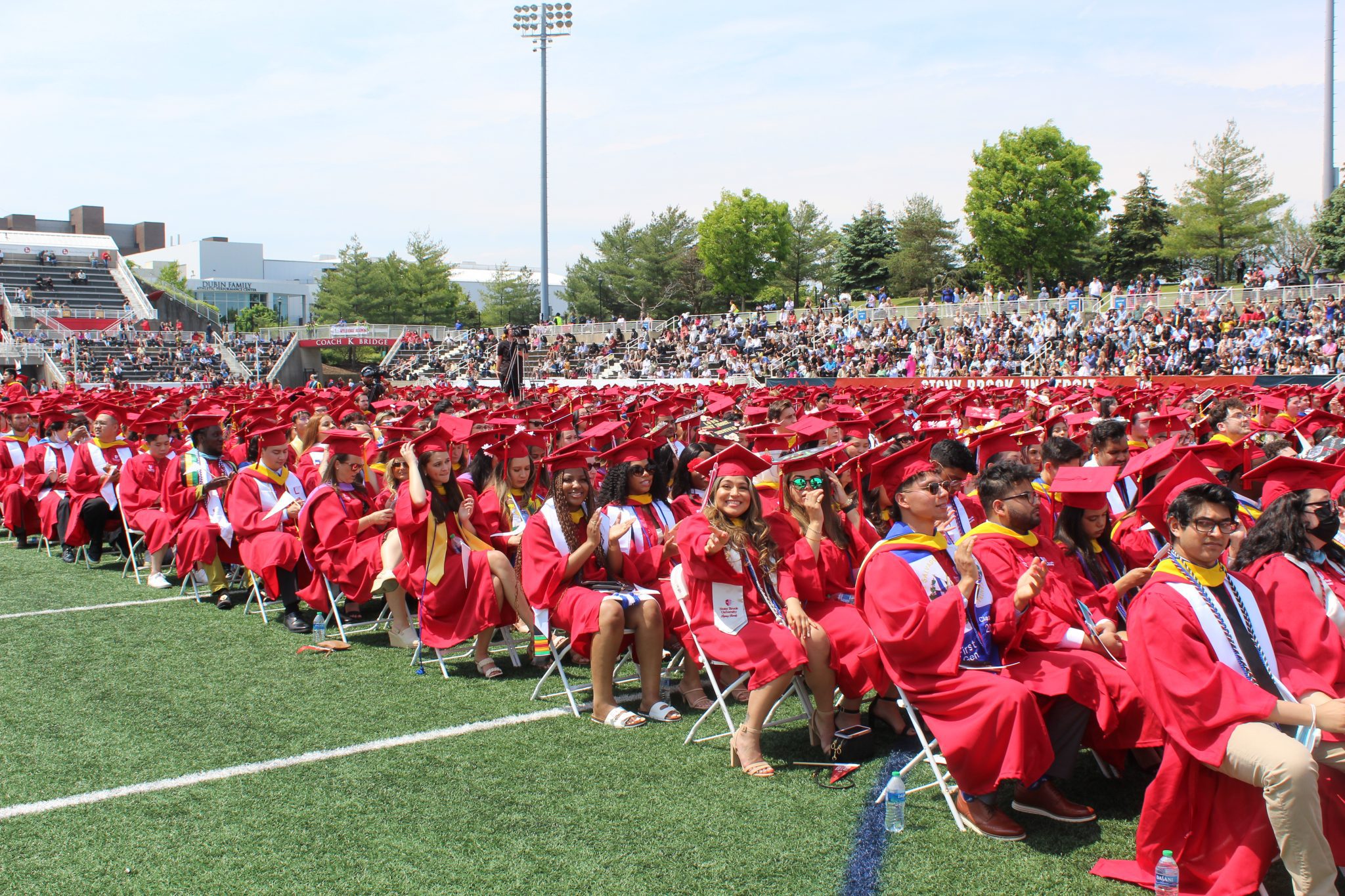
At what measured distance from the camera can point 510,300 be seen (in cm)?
7488

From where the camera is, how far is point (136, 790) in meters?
4.60

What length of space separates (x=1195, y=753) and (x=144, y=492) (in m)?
8.67

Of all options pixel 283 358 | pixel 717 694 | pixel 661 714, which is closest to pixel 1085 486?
pixel 717 694

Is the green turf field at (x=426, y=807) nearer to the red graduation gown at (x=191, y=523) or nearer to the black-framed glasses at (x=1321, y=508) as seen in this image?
the black-framed glasses at (x=1321, y=508)

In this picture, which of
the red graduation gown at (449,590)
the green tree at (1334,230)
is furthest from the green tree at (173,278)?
the red graduation gown at (449,590)

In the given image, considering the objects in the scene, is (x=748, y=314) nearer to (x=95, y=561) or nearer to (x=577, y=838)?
(x=95, y=561)

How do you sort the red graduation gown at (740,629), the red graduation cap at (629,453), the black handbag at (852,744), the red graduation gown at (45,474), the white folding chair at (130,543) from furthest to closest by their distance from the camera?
the red graduation gown at (45,474), the white folding chair at (130,543), the red graduation cap at (629,453), the black handbag at (852,744), the red graduation gown at (740,629)

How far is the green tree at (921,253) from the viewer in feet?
207

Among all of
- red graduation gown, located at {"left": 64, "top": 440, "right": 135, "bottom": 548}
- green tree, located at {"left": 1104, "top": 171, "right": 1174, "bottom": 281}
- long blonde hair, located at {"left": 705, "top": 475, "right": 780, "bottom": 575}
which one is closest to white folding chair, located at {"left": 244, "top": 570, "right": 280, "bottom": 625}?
red graduation gown, located at {"left": 64, "top": 440, "right": 135, "bottom": 548}

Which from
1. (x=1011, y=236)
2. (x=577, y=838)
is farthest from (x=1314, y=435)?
(x=1011, y=236)

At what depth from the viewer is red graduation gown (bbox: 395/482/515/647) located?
20.8 ft

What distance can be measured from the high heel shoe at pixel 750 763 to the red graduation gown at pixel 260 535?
13.4ft

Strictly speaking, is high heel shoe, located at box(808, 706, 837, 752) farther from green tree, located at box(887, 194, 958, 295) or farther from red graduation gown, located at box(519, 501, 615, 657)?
green tree, located at box(887, 194, 958, 295)

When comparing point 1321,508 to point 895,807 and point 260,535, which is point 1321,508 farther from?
point 260,535
